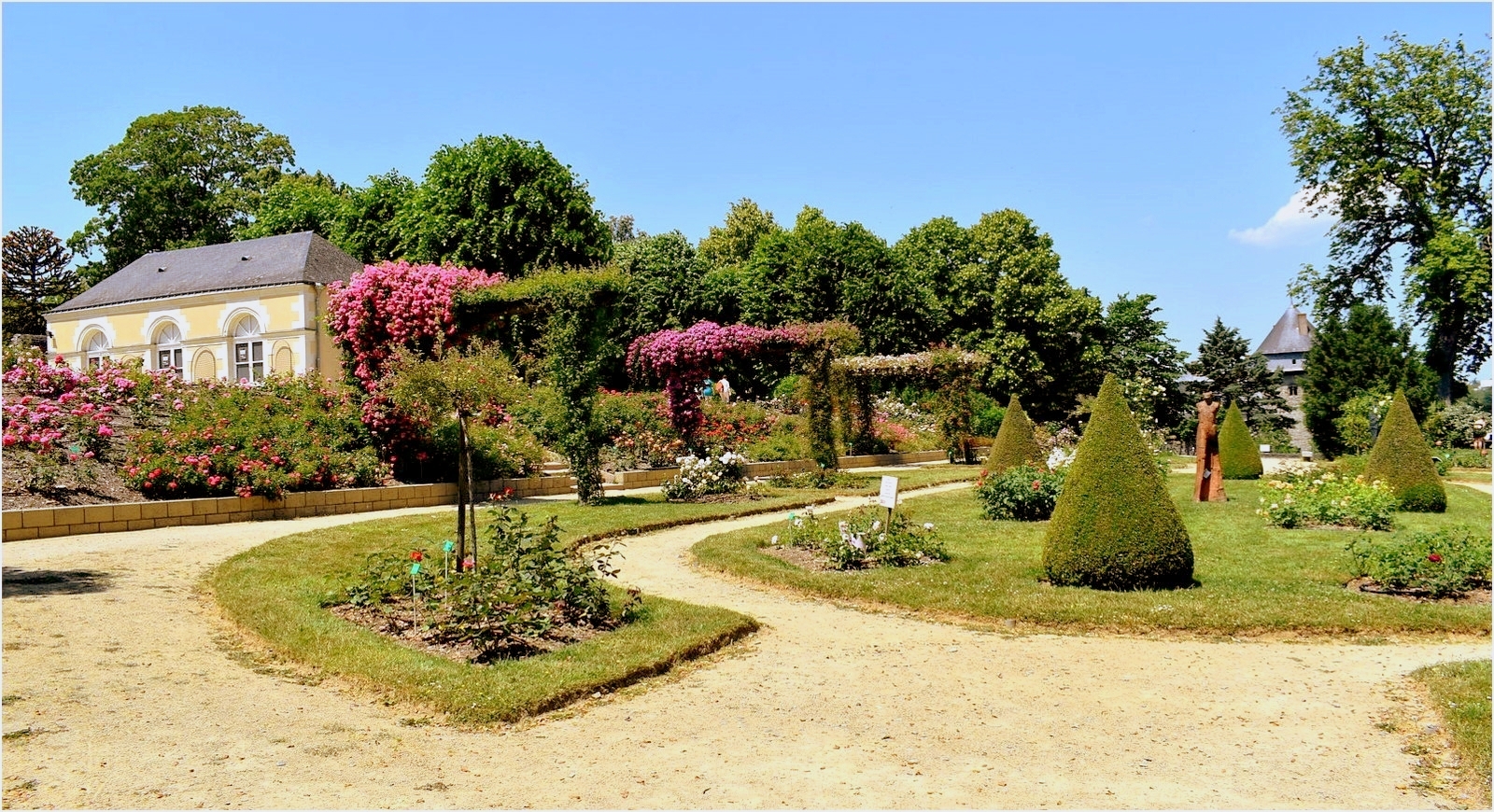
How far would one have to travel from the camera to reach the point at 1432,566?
26.8ft

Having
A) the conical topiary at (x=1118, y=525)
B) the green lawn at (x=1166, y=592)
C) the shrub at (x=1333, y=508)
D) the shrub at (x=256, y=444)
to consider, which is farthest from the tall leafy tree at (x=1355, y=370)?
the shrub at (x=256, y=444)

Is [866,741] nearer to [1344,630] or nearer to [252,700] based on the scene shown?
[252,700]

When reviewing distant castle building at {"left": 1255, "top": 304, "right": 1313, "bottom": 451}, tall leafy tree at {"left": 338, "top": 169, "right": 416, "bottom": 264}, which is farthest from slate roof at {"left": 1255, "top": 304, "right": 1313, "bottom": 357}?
tall leafy tree at {"left": 338, "top": 169, "right": 416, "bottom": 264}

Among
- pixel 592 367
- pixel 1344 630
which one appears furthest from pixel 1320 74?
pixel 1344 630

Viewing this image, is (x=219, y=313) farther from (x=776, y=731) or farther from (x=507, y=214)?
(x=776, y=731)

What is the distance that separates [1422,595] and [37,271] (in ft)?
178

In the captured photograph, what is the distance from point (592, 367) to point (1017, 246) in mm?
27090

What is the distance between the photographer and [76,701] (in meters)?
5.02

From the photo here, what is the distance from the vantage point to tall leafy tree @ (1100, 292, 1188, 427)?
129 ft

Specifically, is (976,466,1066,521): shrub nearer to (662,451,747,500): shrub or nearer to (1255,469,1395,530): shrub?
(1255,469,1395,530): shrub

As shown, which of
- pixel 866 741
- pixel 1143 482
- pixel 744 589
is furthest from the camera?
pixel 744 589

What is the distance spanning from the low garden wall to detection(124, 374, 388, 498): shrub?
246mm

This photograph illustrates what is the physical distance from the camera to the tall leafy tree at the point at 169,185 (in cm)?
4116

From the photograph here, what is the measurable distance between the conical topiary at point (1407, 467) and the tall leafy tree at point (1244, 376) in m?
24.4
